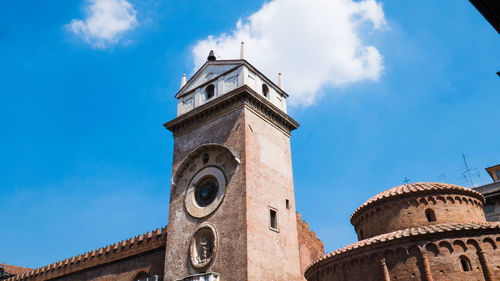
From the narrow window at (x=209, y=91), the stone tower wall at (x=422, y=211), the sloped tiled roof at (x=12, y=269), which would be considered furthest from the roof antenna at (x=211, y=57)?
the sloped tiled roof at (x=12, y=269)

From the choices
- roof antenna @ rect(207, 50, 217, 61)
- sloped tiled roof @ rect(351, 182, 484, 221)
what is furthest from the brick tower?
sloped tiled roof @ rect(351, 182, 484, 221)

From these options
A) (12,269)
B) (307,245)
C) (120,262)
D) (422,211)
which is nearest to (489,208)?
(422,211)

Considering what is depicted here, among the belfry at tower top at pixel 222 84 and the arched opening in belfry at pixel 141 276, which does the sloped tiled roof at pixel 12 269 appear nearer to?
the arched opening in belfry at pixel 141 276

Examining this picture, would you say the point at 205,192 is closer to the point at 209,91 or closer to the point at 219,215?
the point at 219,215

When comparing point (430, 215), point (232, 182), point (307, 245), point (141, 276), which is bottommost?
point (141, 276)

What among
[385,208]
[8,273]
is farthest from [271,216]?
[8,273]

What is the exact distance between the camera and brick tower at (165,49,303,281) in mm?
19375

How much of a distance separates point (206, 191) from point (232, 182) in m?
2.04

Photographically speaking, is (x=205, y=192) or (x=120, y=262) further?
(x=120, y=262)

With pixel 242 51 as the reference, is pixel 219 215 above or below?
below

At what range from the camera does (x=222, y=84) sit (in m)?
24.3

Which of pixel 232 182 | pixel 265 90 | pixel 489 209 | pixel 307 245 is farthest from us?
pixel 489 209

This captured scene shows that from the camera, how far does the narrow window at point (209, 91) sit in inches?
985

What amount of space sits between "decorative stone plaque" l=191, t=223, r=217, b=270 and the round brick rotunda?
198 inches
